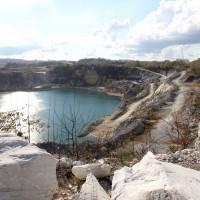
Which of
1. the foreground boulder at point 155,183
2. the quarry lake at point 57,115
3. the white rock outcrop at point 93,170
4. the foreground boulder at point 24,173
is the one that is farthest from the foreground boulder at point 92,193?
the quarry lake at point 57,115

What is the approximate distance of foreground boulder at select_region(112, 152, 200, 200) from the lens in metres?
3.69

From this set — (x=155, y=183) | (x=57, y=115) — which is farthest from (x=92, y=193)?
(x=57, y=115)

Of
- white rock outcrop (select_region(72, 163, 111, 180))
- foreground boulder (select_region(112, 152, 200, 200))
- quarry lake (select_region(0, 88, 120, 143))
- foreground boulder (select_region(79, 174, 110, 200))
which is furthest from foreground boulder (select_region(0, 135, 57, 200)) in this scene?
quarry lake (select_region(0, 88, 120, 143))

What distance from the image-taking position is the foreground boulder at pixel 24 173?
4961 millimetres

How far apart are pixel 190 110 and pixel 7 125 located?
30.1m

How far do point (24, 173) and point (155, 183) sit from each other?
1817 millimetres

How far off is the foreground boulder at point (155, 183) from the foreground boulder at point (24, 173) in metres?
1.01

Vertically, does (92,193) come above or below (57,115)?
above

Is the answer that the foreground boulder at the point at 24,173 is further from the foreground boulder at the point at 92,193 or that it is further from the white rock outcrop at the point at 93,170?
the white rock outcrop at the point at 93,170

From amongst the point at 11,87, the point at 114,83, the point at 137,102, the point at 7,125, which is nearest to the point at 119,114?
the point at 137,102

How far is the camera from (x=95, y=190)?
5.11 meters

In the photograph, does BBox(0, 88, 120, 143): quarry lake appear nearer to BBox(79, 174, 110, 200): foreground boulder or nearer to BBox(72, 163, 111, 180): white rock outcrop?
BBox(72, 163, 111, 180): white rock outcrop

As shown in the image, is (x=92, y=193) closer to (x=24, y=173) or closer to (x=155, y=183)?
(x=24, y=173)

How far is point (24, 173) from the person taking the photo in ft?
16.7
